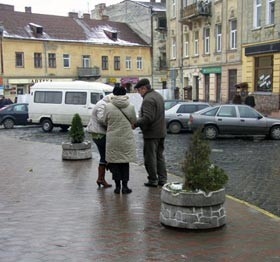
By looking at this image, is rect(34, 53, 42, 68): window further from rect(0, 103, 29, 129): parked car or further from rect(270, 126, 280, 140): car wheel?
rect(270, 126, 280, 140): car wheel

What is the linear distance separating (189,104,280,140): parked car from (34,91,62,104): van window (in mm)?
7499

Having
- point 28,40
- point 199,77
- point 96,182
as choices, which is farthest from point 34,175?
point 28,40

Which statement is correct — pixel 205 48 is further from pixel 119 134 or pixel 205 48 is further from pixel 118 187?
pixel 119 134

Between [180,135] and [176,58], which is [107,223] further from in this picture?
[176,58]

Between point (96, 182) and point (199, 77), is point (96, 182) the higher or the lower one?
the lower one

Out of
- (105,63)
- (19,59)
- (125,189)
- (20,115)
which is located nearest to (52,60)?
(19,59)

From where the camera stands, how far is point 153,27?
54.0 m

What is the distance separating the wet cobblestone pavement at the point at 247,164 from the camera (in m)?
7.51

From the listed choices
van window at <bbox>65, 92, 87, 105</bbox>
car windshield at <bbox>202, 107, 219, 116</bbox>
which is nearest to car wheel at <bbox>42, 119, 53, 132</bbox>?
van window at <bbox>65, 92, 87, 105</bbox>

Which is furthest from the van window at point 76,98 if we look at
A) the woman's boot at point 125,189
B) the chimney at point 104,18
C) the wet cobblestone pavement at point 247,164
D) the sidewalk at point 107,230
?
the chimney at point 104,18

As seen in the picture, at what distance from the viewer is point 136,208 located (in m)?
6.38

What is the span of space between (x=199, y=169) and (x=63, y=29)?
48576 mm

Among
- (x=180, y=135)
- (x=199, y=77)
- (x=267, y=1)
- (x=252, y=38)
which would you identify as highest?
(x=267, y=1)

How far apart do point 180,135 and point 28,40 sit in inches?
1279
